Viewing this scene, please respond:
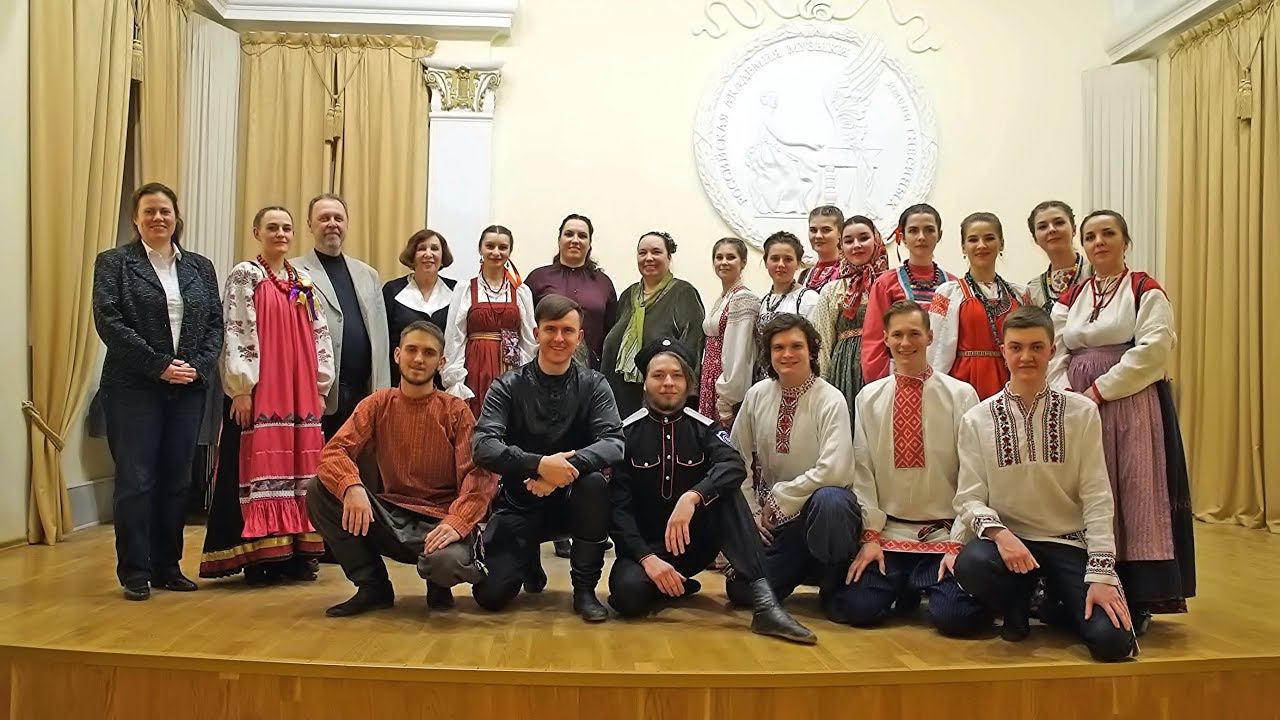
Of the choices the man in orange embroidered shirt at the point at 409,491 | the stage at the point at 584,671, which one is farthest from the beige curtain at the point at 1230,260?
the man in orange embroidered shirt at the point at 409,491

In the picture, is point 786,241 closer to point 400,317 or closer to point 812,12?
point 400,317

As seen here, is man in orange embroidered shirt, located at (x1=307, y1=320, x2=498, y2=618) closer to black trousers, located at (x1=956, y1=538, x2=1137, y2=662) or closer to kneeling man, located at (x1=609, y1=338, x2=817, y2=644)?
kneeling man, located at (x1=609, y1=338, x2=817, y2=644)

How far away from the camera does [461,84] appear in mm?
5633

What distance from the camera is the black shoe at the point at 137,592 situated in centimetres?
285

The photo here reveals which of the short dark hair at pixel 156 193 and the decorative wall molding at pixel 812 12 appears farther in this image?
the decorative wall molding at pixel 812 12

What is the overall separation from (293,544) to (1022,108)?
16.3 ft

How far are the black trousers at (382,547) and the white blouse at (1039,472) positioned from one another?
4.44 ft

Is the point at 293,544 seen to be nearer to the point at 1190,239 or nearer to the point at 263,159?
the point at 263,159

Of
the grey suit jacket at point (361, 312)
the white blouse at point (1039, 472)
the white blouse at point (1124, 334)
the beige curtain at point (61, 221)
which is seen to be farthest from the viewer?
the beige curtain at point (61, 221)

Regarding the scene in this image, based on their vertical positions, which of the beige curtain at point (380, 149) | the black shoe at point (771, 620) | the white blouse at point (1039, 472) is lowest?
the black shoe at point (771, 620)

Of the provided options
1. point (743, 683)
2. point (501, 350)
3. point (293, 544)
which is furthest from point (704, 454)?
point (293, 544)

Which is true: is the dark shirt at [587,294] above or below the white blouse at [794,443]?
above

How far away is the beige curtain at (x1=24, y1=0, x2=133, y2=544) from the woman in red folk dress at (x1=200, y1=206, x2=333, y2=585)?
50.9 inches

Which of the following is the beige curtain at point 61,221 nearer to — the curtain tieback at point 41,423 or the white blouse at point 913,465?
the curtain tieback at point 41,423
